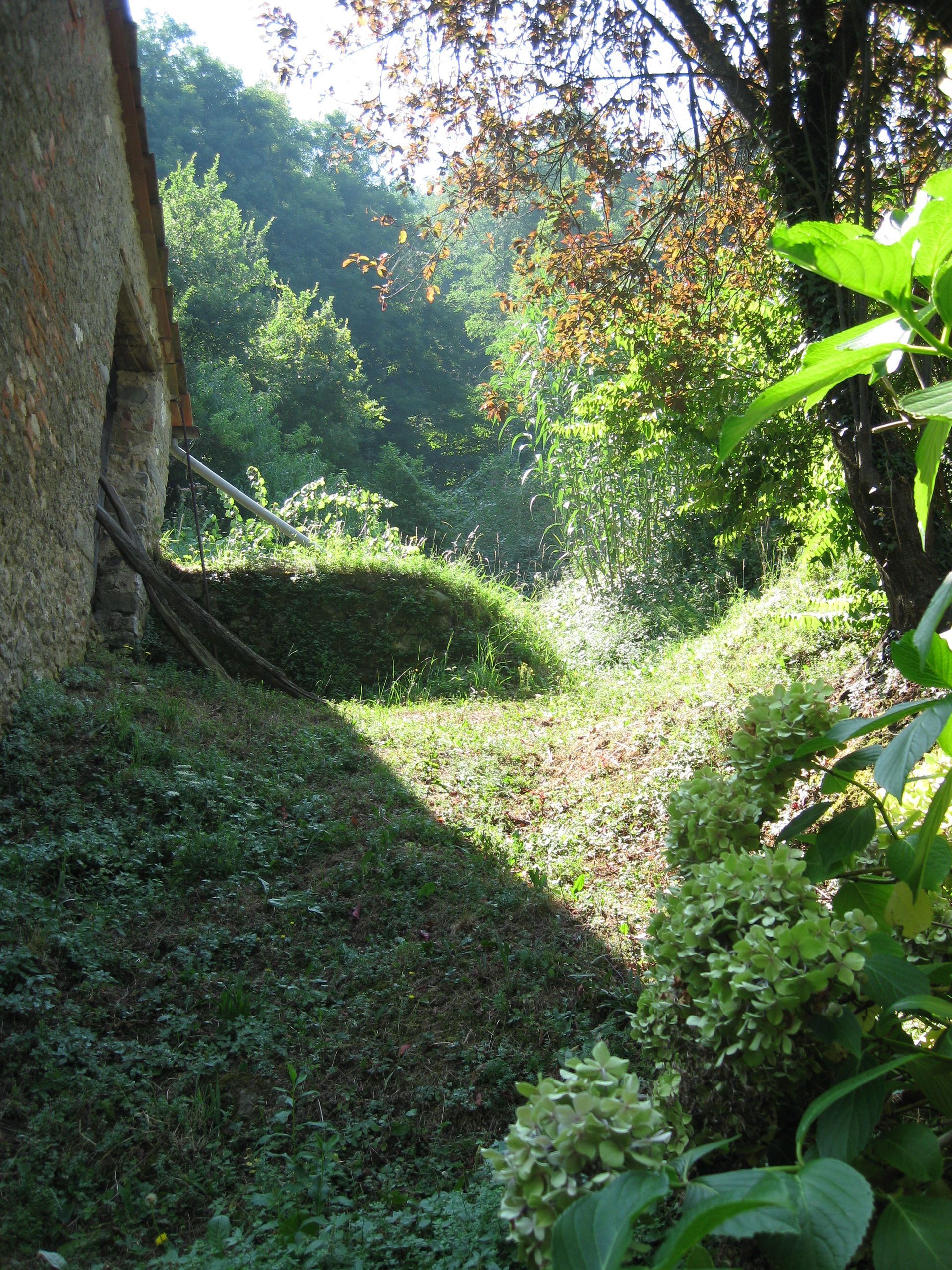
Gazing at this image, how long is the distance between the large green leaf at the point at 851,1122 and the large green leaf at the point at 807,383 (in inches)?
32.2

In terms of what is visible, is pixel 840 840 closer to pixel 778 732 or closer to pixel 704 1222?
pixel 778 732

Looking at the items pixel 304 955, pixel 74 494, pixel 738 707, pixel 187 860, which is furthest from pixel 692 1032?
pixel 74 494

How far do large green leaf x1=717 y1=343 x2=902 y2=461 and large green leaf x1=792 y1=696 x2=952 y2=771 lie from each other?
292 millimetres

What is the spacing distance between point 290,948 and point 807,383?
8.12 feet

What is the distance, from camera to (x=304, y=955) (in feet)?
9.10

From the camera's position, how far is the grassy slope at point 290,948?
188 cm

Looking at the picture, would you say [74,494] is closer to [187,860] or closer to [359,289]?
[187,860]

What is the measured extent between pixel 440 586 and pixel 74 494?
149 inches

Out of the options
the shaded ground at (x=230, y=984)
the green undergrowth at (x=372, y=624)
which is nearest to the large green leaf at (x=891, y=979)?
the shaded ground at (x=230, y=984)

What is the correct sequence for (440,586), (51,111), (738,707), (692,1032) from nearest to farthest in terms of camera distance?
1. (692,1032)
2. (51,111)
3. (738,707)
4. (440,586)

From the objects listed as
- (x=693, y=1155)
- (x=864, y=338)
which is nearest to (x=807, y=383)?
(x=864, y=338)

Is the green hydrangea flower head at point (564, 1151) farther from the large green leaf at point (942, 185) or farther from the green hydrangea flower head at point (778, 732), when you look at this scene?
the large green leaf at point (942, 185)

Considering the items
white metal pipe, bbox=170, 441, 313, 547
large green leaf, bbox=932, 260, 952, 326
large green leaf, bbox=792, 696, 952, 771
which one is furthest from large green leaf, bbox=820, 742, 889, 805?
white metal pipe, bbox=170, 441, 313, 547

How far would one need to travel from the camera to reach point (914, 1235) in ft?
3.07
